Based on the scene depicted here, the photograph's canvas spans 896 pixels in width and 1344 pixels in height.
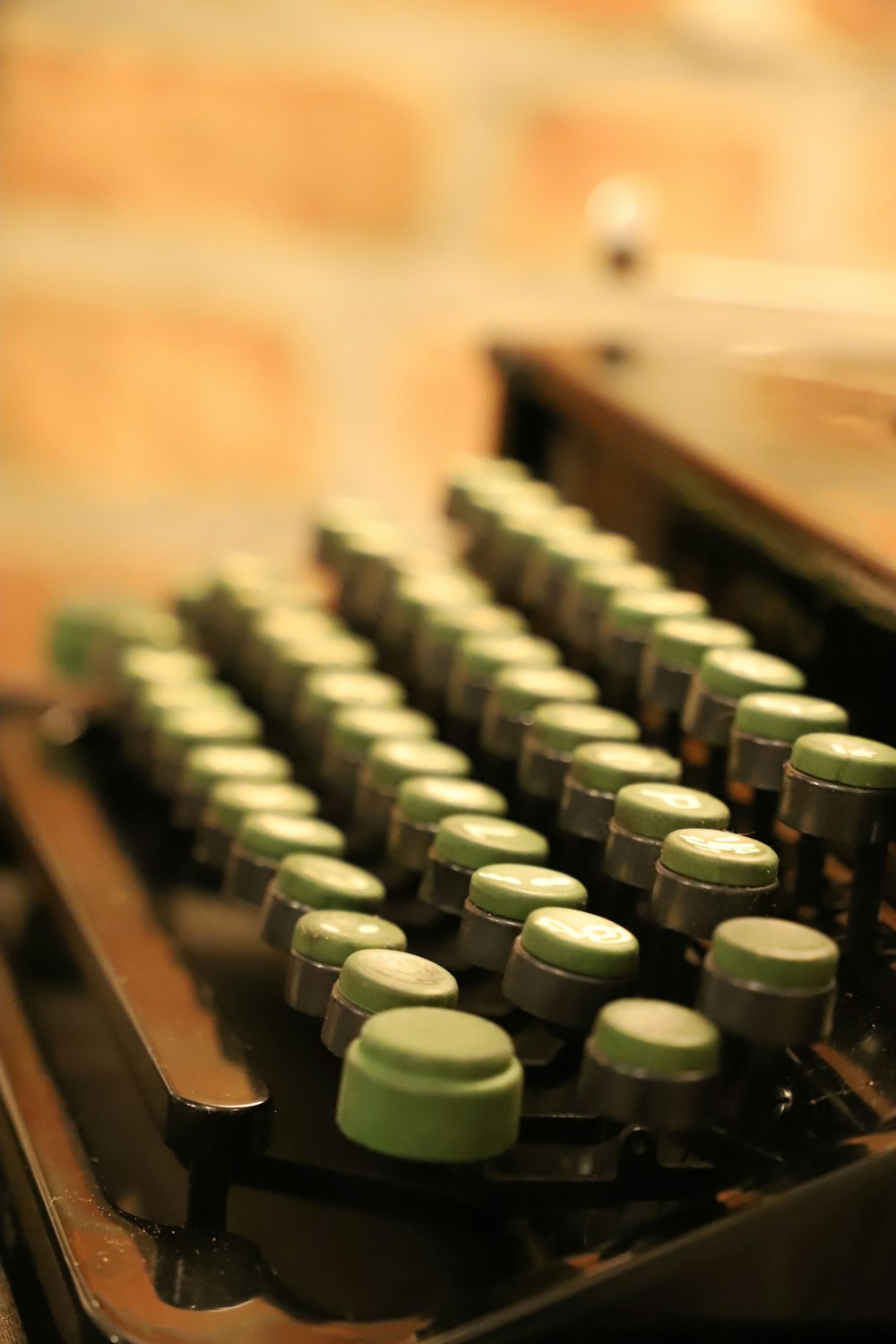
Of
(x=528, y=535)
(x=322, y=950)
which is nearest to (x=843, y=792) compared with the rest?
(x=322, y=950)

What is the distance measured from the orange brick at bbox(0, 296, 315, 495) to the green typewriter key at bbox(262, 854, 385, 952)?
1.05 meters

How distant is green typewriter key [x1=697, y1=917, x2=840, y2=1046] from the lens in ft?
1.97

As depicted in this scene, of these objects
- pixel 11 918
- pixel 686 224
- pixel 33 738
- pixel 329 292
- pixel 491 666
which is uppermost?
pixel 686 224

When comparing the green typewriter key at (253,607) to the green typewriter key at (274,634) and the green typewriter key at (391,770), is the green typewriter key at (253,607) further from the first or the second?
the green typewriter key at (391,770)

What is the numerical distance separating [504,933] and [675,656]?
0.79 feet

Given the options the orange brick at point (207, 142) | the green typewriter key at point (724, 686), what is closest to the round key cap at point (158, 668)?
the green typewriter key at point (724, 686)

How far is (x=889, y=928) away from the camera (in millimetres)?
773

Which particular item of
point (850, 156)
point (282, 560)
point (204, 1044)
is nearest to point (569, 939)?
point (204, 1044)

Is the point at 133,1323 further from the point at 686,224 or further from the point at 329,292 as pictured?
the point at 686,224

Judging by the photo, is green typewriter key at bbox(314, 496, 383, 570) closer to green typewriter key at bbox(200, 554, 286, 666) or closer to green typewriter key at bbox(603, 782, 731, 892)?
green typewriter key at bbox(200, 554, 286, 666)

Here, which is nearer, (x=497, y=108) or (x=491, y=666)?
(x=491, y=666)

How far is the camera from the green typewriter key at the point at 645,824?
2.39ft

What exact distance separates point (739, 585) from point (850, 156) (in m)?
0.92

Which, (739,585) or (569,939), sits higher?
(739,585)
